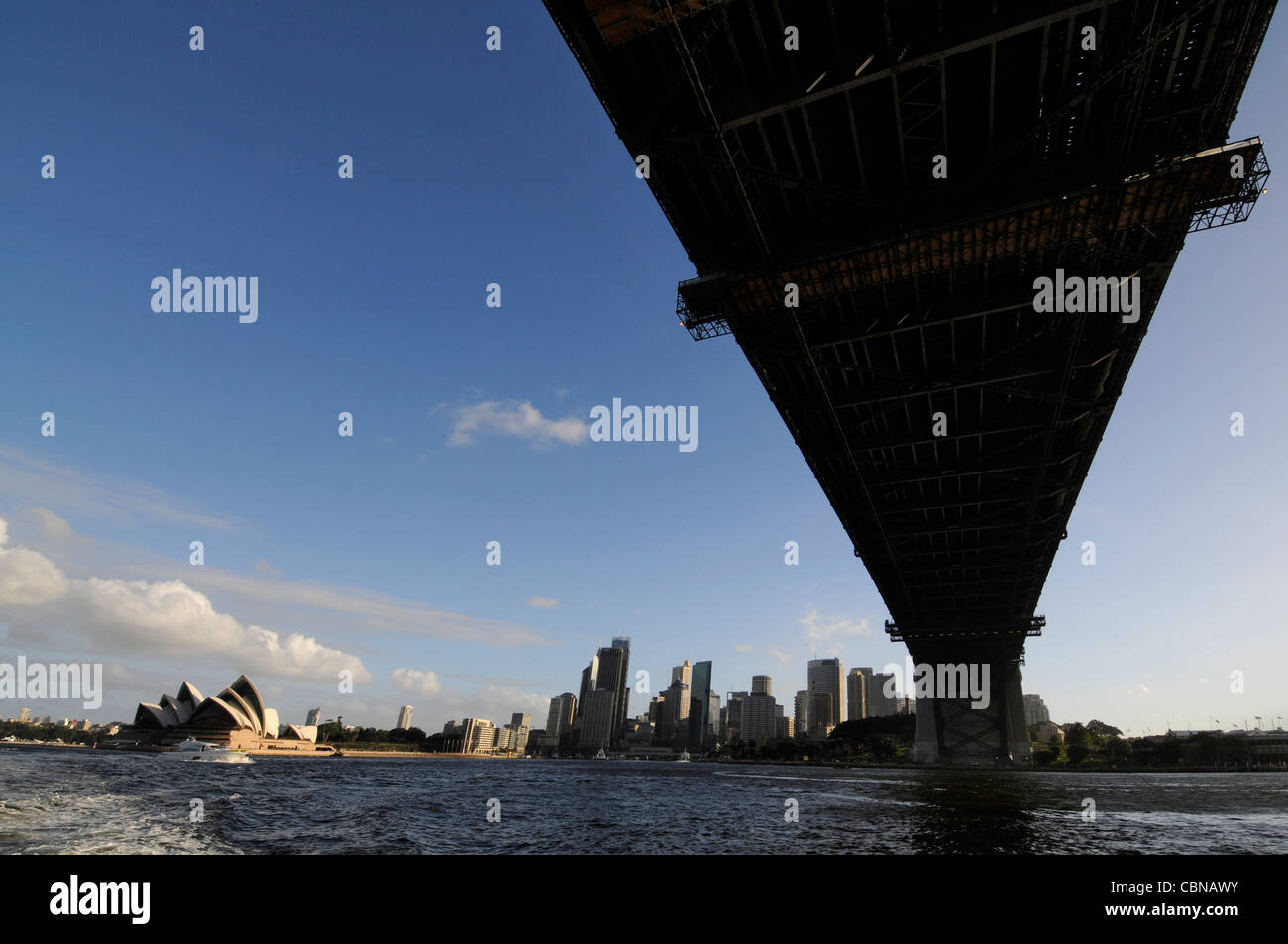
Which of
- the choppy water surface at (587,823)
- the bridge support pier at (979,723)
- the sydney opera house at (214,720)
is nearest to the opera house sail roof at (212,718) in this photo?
the sydney opera house at (214,720)

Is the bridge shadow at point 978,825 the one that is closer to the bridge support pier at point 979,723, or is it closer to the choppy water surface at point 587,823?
the choppy water surface at point 587,823

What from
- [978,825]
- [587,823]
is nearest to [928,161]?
[978,825]

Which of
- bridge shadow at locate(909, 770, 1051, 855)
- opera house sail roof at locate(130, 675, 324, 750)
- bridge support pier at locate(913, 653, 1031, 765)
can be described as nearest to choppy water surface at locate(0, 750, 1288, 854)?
bridge shadow at locate(909, 770, 1051, 855)

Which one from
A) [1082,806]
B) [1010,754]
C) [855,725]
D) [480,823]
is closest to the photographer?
[480,823]

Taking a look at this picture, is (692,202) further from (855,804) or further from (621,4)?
(855,804)

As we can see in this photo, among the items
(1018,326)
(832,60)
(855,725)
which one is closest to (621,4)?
(832,60)
